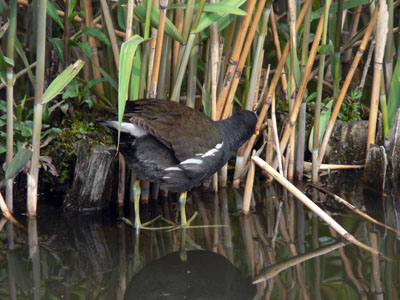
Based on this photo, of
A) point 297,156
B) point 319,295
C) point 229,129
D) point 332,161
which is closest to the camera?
point 319,295

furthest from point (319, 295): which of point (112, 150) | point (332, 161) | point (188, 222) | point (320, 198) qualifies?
point (332, 161)

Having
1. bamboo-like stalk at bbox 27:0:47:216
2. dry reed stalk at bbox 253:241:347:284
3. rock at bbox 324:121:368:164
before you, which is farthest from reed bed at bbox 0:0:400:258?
dry reed stalk at bbox 253:241:347:284

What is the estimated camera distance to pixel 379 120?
388cm

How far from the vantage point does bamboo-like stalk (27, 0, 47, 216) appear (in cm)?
268

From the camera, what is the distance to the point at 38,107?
283 centimetres

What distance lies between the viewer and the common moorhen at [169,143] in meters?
2.80

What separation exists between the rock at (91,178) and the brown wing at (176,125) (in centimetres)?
50

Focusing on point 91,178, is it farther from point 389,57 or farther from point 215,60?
point 389,57

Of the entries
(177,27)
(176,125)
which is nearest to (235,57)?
(177,27)

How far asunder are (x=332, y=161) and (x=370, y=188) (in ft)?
1.56

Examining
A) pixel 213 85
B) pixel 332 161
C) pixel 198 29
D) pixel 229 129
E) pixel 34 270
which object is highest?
pixel 198 29

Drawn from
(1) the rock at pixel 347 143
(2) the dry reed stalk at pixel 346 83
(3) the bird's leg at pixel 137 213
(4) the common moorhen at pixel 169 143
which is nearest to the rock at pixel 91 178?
(3) the bird's leg at pixel 137 213

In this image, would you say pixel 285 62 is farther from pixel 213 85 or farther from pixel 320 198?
pixel 320 198

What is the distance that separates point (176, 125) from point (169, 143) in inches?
4.0
